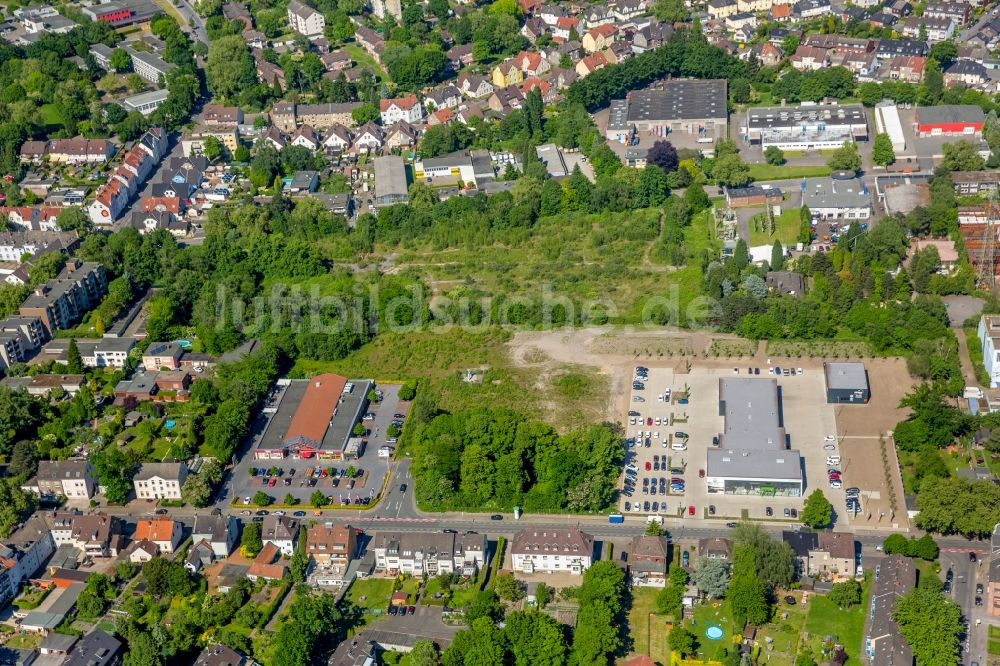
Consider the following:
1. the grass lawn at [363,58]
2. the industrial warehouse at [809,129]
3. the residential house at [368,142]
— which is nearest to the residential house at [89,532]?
the residential house at [368,142]

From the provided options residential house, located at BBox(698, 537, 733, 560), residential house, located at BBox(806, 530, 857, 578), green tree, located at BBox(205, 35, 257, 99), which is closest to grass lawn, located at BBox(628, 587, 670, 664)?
residential house, located at BBox(698, 537, 733, 560)

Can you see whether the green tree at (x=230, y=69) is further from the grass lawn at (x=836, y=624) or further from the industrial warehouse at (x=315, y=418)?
the grass lawn at (x=836, y=624)

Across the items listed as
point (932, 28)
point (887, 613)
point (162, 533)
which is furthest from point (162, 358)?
point (932, 28)

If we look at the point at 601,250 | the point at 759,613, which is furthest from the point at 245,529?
the point at 601,250

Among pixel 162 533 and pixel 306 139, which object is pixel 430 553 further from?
pixel 306 139

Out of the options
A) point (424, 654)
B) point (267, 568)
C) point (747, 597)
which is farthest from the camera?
point (267, 568)
